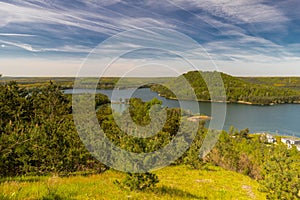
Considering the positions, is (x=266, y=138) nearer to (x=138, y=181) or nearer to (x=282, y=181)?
(x=282, y=181)

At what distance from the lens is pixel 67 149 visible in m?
11.5

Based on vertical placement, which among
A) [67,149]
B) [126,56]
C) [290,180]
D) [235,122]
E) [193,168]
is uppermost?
[126,56]

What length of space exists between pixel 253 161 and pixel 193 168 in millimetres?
16332

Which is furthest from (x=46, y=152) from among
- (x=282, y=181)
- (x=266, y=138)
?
(x=266, y=138)

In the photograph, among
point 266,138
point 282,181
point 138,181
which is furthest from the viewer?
point 266,138

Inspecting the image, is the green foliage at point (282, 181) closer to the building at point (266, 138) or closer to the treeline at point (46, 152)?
the treeline at point (46, 152)

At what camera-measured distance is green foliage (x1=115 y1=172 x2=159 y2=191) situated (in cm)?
760

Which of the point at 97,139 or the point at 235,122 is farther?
the point at 235,122

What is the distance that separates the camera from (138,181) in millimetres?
7629

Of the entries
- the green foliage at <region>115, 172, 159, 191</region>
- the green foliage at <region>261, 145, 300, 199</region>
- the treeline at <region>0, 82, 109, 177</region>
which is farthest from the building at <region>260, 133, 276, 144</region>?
the green foliage at <region>115, 172, 159, 191</region>

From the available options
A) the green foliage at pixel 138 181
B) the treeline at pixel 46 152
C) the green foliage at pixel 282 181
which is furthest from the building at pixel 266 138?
the green foliage at pixel 138 181

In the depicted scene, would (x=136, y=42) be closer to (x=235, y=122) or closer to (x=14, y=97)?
(x=14, y=97)

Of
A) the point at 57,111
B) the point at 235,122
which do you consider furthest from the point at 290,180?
the point at 235,122

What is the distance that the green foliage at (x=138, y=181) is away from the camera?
760 cm
